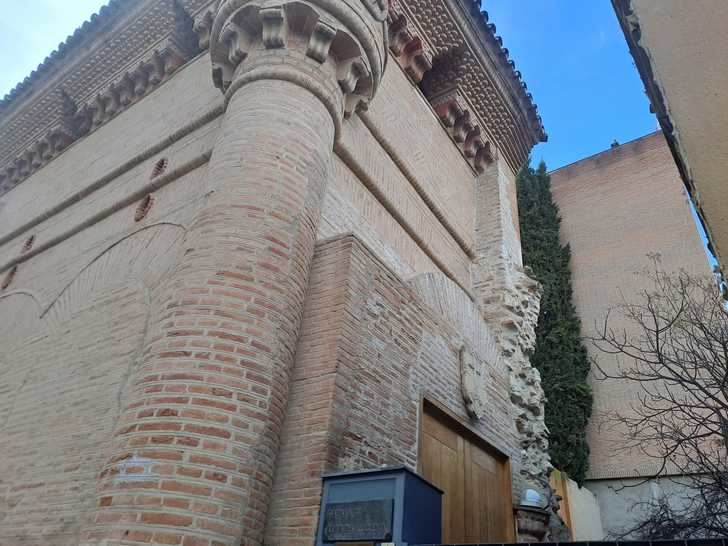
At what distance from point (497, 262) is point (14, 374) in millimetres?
5997

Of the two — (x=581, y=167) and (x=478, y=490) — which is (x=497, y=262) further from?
(x=581, y=167)

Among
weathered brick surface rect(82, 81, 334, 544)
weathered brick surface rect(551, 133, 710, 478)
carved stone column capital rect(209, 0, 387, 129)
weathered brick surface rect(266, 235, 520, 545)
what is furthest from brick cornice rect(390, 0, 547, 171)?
weathered brick surface rect(551, 133, 710, 478)

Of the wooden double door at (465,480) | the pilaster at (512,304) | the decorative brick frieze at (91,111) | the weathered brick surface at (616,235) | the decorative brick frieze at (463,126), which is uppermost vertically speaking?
the weathered brick surface at (616,235)

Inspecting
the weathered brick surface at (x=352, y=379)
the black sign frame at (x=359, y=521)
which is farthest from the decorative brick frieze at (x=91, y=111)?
the black sign frame at (x=359, y=521)

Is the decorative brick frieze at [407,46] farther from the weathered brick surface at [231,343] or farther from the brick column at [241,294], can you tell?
the weathered brick surface at [231,343]

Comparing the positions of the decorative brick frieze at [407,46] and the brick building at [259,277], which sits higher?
the decorative brick frieze at [407,46]

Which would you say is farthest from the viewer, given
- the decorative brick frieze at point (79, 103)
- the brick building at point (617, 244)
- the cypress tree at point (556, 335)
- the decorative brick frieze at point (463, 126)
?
the cypress tree at point (556, 335)

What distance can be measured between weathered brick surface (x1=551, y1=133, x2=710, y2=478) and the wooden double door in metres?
8.48

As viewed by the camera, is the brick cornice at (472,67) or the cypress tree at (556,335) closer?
the brick cornice at (472,67)

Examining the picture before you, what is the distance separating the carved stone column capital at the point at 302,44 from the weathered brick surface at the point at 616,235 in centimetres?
1105

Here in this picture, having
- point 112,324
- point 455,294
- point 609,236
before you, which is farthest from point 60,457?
point 609,236

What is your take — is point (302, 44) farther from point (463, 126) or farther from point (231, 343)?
point (463, 126)

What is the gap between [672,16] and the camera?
216 centimetres

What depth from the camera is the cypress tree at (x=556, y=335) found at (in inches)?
540
